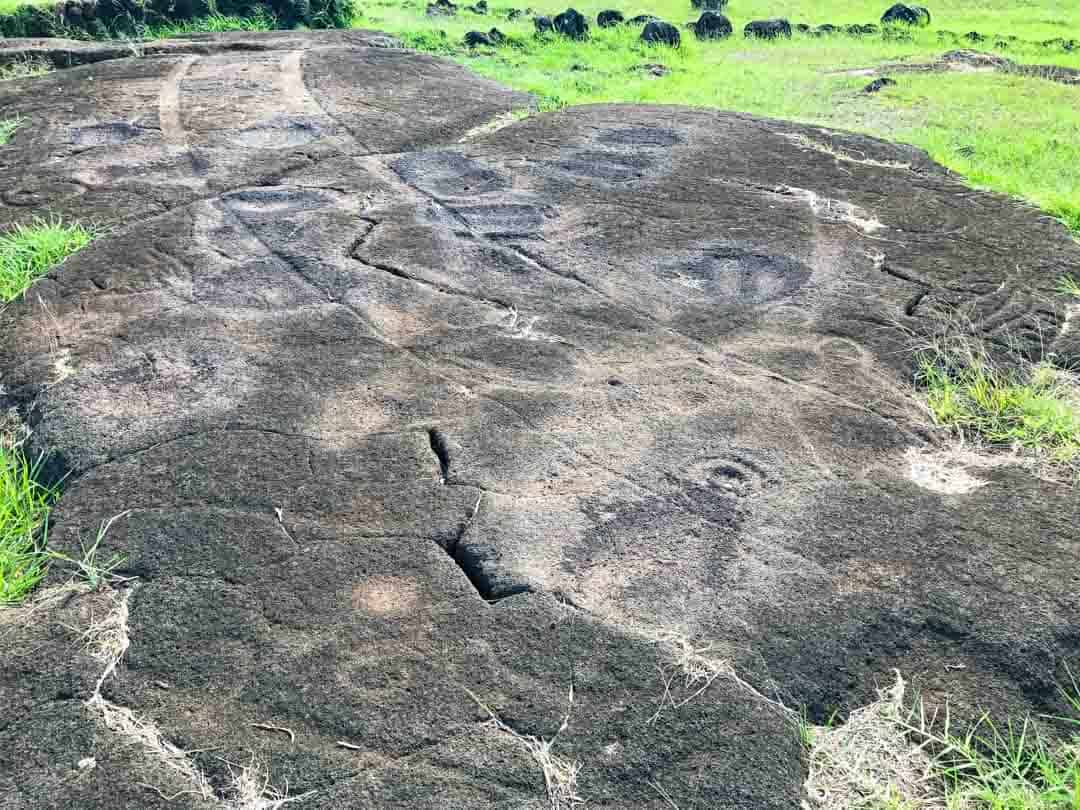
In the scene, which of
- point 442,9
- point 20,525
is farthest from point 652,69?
point 20,525

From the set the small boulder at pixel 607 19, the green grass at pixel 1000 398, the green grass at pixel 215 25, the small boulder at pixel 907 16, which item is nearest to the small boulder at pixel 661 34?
the small boulder at pixel 607 19

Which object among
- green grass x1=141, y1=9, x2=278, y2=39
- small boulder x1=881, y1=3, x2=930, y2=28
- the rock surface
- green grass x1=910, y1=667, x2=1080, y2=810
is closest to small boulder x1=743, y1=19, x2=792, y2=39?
small boulder x1=881, y1=3, x2=930, y2=28

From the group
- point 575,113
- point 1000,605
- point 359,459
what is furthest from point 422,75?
point 1000,605

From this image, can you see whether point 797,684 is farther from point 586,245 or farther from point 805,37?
→ point 805,37

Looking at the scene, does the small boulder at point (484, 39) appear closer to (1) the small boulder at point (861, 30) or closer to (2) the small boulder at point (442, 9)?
(2) the small boulder at point (442, 9)

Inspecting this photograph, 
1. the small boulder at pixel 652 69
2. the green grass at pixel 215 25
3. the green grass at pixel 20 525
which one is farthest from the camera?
the small boulder at pixel 652 69
